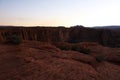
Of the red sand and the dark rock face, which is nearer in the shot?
the red sand

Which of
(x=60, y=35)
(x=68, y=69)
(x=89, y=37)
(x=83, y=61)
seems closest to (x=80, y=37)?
(x=89, y=37)

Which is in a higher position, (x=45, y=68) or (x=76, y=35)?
(x=45, y=68)

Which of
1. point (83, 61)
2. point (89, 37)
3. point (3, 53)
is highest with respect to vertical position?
point (3, 53)

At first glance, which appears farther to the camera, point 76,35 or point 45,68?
point 76,35

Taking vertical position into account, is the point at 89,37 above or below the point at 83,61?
below

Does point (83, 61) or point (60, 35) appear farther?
Answer: point (60, 35)

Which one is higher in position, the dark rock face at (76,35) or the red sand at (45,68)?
the red sand at (45,68)

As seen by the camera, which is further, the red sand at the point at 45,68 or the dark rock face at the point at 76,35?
the dark rock face at the point at 76,35

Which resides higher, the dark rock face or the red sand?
the red sand

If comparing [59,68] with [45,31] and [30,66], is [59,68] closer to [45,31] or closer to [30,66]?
[30,66]

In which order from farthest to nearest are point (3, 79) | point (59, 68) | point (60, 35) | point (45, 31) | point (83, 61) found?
point (60, 35), point (45, 31), point (83, 61), point (59, 68), point (3, 79)

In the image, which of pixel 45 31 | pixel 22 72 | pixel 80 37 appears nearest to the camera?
pixel 22 72

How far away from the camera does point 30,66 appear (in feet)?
34.2

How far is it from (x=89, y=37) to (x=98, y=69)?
2973cm
